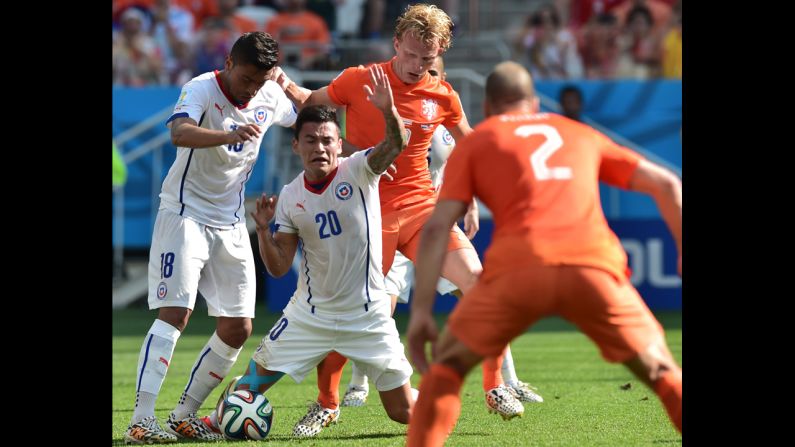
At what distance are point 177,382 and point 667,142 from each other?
35.0ft

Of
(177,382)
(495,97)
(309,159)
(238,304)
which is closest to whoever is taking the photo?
(495,97)

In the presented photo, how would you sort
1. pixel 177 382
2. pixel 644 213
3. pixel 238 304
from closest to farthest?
pixel 238 304 → pixel 177 382 → pixel 644 213

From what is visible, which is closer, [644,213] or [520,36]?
[644,213]

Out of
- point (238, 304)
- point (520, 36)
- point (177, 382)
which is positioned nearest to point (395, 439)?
point (238, 304)

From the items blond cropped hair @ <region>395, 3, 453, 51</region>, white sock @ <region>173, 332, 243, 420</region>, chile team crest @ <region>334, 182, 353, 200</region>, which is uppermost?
blond cropped hair @ <region>395, 3, 453, 51</region>

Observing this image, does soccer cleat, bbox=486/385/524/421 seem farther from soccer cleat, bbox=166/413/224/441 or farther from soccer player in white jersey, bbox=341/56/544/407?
soccer cleat, bbox=166/413/224/441

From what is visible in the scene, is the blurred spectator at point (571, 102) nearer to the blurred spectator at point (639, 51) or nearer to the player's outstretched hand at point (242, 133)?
the blurred spectator at point (639, 51)

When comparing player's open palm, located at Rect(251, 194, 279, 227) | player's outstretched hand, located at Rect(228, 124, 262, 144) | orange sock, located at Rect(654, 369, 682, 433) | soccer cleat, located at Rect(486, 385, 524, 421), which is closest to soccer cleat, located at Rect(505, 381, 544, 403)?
soccer cleat, located at Rect(486, 385, 524, 421)

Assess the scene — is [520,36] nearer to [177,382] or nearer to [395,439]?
[177,382]

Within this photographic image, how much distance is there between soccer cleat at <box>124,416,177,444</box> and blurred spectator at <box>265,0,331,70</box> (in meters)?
12.0

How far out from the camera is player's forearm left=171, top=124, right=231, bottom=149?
661cm

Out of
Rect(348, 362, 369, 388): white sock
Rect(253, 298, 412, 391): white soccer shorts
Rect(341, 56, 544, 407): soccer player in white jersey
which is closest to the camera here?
Rect(253, 298, 412, 391): white soccer shorts

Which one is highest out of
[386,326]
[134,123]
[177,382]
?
[134,123]

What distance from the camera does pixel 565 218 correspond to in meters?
4.92
